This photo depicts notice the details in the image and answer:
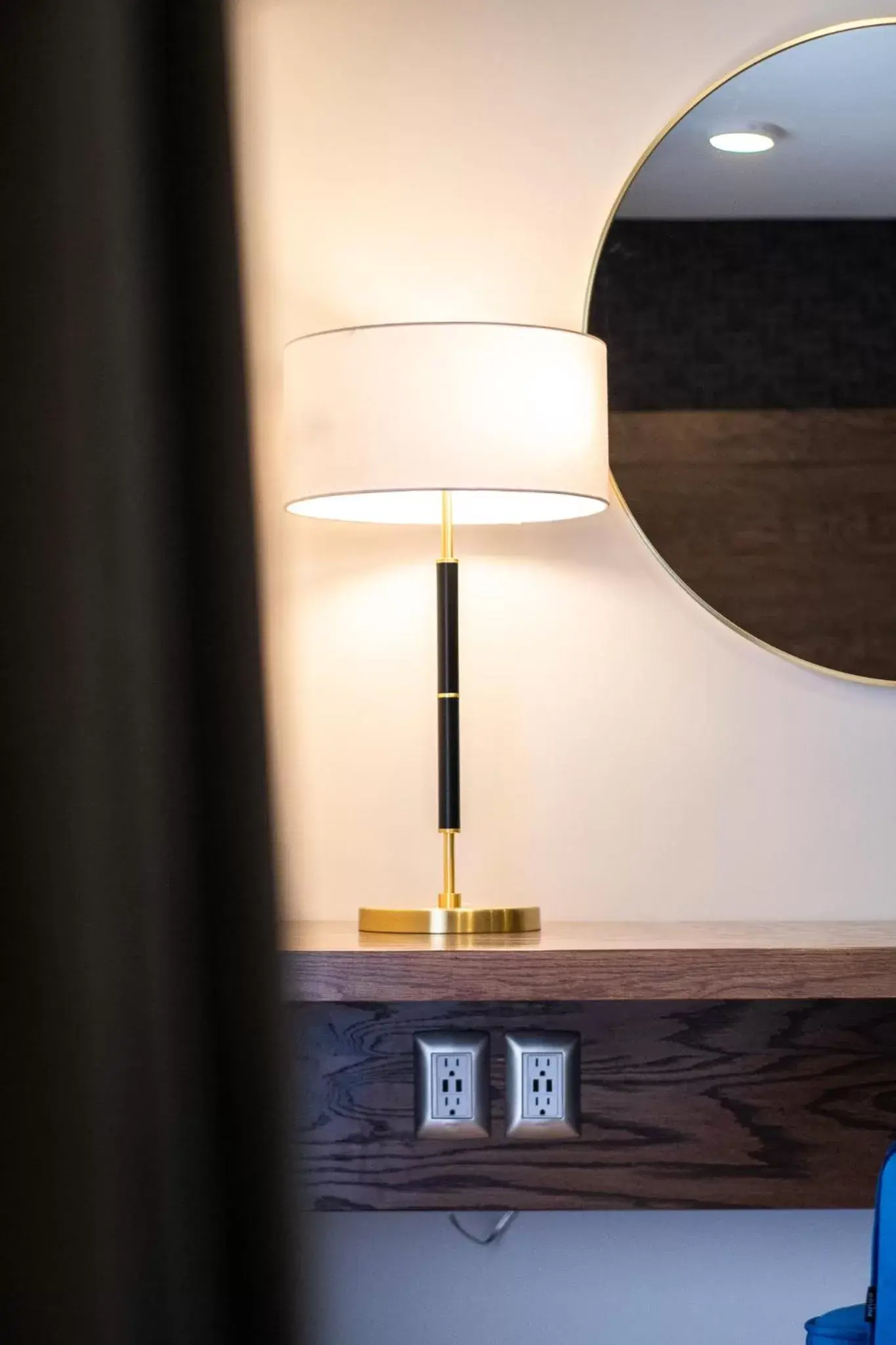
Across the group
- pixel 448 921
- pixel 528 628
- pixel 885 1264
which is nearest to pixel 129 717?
pixel 885 1264

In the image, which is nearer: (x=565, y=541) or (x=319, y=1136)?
(x=319, y=1136)

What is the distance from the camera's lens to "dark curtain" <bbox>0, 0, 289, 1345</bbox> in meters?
0.26

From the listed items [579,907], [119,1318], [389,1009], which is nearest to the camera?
[119,1318]

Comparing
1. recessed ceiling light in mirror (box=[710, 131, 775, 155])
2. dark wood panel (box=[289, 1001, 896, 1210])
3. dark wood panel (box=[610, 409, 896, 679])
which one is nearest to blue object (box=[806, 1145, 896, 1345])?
dark wood panel (box=[289, 1001, 896, 1210])

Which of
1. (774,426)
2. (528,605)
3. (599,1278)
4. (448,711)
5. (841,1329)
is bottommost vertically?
(599,1278)

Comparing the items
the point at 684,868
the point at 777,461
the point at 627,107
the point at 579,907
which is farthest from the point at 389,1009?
the point at 627,107

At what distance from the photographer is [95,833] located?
267 mm

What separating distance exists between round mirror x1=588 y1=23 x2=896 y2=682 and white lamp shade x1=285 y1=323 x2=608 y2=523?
13.1 inches

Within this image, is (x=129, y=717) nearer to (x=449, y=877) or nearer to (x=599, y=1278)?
(x=449, y=877)

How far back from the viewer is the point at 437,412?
4.81 ft

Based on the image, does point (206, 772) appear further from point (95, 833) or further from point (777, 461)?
point (777, 461)

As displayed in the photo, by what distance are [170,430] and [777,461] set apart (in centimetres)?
161

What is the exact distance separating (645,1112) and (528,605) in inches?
24.0

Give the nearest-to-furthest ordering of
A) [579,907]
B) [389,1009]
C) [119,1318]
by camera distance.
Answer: [119,1318] → [389,1009] → [579,907]
